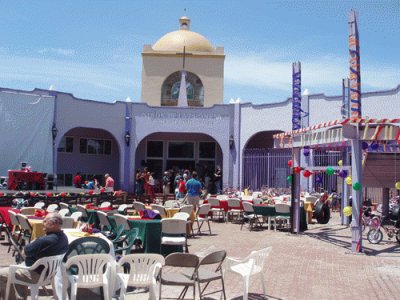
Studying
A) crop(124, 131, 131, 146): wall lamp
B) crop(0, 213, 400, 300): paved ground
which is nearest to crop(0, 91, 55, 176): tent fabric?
crop(124, 131, 131, 146): wall lamp

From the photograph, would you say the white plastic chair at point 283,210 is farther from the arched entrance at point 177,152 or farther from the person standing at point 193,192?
the arched entrance at point 177,152

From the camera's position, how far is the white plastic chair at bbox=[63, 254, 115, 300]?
5680 mm

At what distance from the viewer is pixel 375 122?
10.8 meters

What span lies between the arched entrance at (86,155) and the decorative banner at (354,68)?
721 inches

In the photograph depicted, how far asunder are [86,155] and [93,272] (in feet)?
78.2

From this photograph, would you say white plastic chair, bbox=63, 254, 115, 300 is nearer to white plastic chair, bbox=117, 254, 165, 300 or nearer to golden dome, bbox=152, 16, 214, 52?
white plastic chair, bbox=117, 254, 165, 300

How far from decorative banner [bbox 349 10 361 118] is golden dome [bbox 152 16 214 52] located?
22.1 metres

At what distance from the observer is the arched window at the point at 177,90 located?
106 feet

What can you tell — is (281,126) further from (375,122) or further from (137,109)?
(375,122)

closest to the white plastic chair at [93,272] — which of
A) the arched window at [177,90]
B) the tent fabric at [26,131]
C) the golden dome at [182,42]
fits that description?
the tent fabric at [26,131]

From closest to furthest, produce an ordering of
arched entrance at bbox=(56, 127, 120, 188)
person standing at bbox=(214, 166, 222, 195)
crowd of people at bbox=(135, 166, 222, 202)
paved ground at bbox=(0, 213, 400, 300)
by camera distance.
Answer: paved ground at bbox=(0, 213, 400, 300) < crowd of people at bbox=(135, 166, 222, 202) < person standing at bbox=(214, 166, 222, 195) < arched entrance at bbox=(56, 127, 120, 188)

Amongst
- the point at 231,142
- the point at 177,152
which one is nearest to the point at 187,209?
the point at 231,142

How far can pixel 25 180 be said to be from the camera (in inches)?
807

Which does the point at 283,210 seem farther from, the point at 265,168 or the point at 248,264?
the point at 265,168
